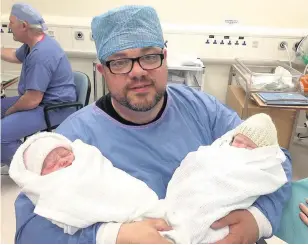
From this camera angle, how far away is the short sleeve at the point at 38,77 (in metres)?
2.33

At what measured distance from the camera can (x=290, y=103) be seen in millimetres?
2254

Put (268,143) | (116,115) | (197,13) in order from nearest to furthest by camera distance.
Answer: (268,143), (116,115), (197,13)

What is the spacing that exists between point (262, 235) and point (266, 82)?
172cm

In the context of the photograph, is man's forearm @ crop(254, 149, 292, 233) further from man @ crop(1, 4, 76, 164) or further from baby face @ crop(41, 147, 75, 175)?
man @ crop(1, 4, 76, 164)

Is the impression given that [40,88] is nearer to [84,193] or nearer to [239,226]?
[84,193]

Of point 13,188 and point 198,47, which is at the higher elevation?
point 198,47

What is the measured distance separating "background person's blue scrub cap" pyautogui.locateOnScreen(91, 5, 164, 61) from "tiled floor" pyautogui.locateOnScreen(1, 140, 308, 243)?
1.30 meters

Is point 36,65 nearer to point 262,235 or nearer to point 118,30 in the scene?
point 118,30

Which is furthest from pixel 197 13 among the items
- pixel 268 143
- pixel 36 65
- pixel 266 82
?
pixel 268 143

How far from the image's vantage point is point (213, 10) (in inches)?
121

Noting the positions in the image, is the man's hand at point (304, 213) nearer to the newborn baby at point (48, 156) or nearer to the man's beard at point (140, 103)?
the man's beard at point (140, 103)

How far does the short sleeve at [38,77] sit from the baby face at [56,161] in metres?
1.45

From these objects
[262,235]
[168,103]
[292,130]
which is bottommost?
[292,130]

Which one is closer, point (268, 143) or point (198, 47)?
point (268, 143)
